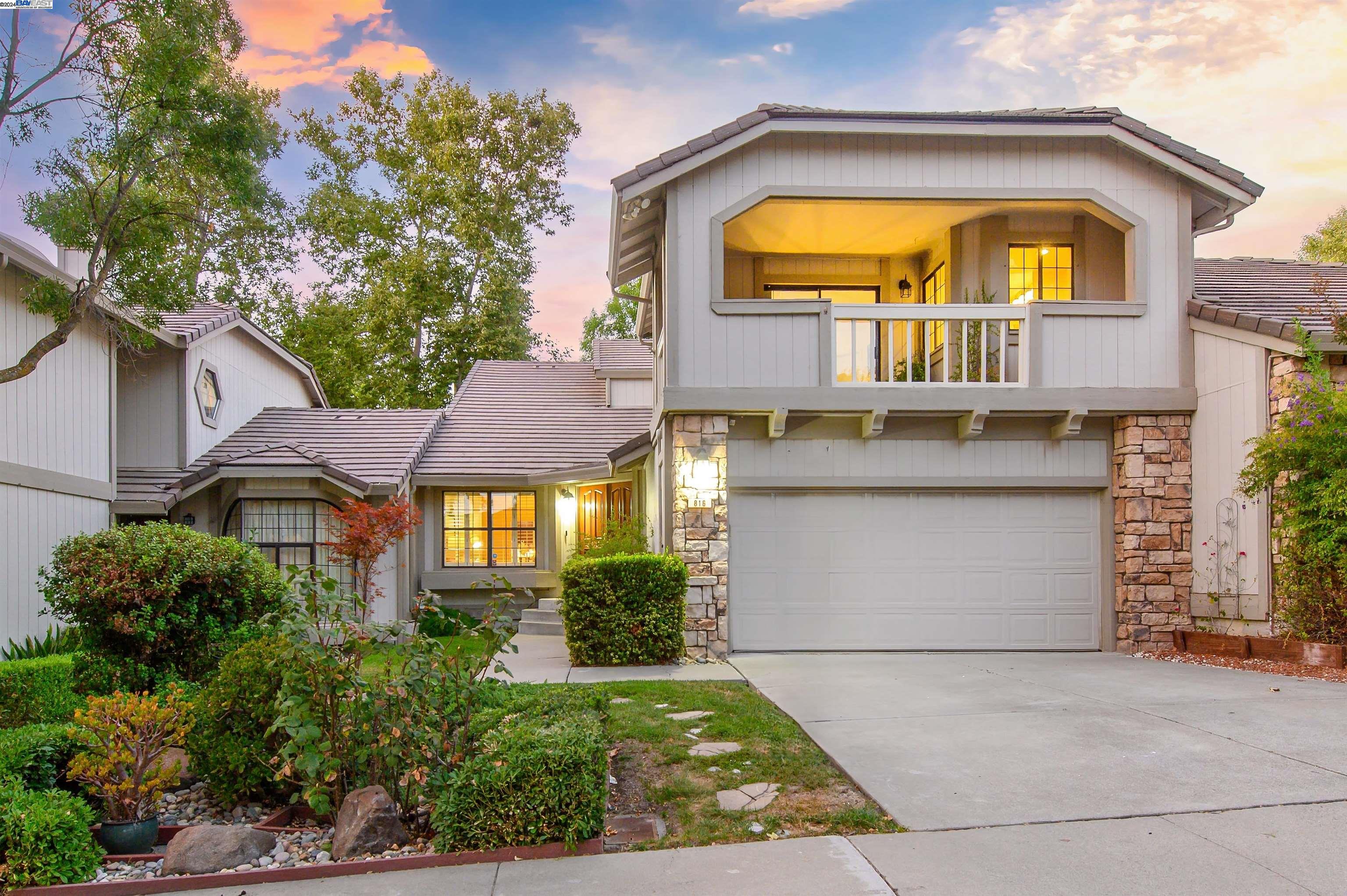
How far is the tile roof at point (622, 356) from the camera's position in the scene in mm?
18922

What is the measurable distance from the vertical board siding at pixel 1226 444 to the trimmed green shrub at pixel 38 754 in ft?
32.9

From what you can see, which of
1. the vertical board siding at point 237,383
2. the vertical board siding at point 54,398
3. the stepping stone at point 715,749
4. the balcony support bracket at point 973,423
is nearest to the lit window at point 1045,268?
the balcony support bracket at point 973,423

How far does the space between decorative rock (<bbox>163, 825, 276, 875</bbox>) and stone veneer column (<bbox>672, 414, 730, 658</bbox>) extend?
18.8ft

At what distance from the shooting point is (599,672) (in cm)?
910

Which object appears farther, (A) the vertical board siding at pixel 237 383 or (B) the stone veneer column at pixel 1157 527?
(A) the vertical board siding at pixel 237 383

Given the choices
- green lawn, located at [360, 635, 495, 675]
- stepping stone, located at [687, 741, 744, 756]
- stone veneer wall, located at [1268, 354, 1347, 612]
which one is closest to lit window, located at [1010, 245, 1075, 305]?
stone veneer wall, located at [1268, 354, 1347, 612]

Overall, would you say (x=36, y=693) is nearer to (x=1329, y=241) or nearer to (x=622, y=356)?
(x=622, y=356)

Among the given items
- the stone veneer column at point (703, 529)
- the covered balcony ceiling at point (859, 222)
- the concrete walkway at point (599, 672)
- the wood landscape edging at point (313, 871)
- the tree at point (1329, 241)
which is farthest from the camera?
the tree at point (1329, 241)

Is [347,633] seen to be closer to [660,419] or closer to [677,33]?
[660,419]

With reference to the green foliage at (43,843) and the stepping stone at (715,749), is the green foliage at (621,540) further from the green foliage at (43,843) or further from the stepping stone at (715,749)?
the green foliage at (43,843)

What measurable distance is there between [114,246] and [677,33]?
9078 millimetres

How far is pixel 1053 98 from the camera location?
1941cm

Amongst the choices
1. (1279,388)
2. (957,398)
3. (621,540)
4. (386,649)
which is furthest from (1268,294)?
(386,649)

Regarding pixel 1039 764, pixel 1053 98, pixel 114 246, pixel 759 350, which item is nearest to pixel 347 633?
pixel 1039 764
